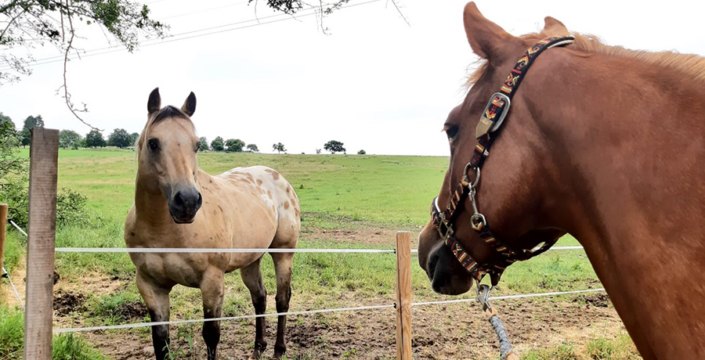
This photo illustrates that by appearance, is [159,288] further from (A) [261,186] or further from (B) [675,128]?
(B) [675,128]

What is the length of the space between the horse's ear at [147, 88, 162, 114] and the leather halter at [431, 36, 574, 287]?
2723 millimetres

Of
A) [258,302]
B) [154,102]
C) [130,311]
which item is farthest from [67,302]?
[154,102]

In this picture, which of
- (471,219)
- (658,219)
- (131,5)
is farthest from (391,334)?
(131,5)

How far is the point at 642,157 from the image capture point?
1.00 metres

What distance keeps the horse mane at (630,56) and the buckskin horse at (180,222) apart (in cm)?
236

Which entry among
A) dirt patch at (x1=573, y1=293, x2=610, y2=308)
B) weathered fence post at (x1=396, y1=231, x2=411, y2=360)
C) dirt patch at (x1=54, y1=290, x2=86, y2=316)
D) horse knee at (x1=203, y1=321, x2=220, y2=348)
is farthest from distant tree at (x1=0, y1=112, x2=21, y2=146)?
dirt patch at (x1=573, y1=293, x2=610, y2=308)

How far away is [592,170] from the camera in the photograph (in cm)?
107

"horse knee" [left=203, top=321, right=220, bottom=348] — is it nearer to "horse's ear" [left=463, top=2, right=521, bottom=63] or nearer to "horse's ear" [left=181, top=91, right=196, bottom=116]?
"horse's ear" [left=181, top=91, right=196, bottom=116]

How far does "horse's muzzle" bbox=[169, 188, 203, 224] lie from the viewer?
294 centimetres

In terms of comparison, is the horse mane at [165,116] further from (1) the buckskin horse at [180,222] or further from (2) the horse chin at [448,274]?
(2) the horse chin at [448,274]

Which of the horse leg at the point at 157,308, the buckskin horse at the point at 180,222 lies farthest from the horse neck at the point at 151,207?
the horse leg at the point at 157,308

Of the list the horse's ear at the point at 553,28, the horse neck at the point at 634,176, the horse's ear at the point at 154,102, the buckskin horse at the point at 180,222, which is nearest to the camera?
the horse neck at the point at 634,176

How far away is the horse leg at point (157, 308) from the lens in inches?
136

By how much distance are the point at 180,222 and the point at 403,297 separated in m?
1.62
